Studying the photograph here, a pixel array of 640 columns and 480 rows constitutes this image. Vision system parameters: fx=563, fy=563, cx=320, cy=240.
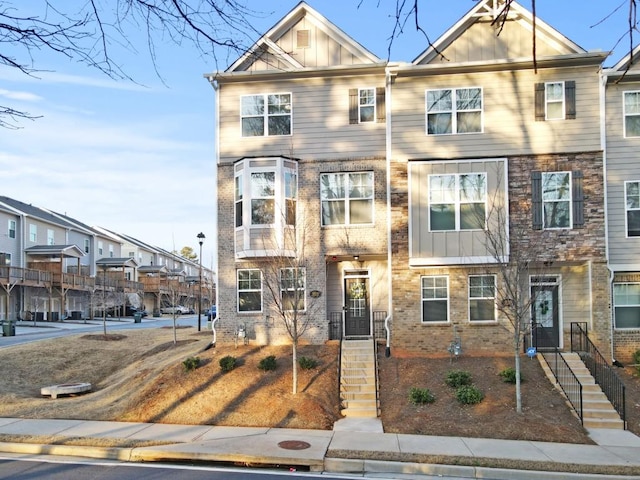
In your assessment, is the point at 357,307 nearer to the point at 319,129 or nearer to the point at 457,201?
the point at 457,201

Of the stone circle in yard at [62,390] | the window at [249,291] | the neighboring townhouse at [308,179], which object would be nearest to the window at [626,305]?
the neighboring townhouse at [308,179]

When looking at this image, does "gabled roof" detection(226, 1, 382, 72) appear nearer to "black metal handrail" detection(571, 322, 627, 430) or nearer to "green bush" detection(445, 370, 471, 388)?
"green bush" detection(445, 370, 471, 388)

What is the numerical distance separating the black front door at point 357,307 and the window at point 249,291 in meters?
2.99

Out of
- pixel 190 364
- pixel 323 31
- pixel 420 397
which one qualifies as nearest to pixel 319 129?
pixel 323 31

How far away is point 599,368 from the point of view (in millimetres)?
15836

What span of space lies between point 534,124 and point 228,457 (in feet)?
43.9

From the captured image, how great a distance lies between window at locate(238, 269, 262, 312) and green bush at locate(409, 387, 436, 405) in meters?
6.55

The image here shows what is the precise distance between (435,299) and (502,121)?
234 inches

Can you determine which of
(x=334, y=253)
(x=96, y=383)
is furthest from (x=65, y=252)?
(x=334, y=253)

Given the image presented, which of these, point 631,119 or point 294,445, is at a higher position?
point 631,119

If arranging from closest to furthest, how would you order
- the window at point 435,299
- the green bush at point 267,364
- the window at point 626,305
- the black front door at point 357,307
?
1. the green bush at point 267,364
2. the window at point 435,299
3. the window at point 626,305
4. the black front door at point 357,307

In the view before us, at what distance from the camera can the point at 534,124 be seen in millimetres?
17484

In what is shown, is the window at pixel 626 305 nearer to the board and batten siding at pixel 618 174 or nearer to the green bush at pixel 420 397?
the board and batten siding at pixel 618 174

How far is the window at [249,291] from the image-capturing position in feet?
61.2
